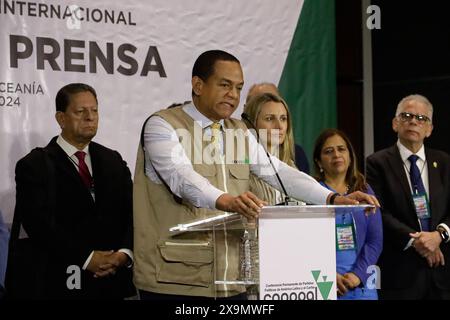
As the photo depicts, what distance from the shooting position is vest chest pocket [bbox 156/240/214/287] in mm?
3479

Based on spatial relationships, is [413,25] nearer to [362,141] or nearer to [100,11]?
[362,141]

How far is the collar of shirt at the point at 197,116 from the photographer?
3.73 metres

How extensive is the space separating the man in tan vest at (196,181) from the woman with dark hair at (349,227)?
0.87m

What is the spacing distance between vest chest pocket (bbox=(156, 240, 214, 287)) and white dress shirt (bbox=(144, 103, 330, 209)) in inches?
8.6

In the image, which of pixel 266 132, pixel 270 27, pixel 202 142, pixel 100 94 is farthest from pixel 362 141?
pixel 202 142

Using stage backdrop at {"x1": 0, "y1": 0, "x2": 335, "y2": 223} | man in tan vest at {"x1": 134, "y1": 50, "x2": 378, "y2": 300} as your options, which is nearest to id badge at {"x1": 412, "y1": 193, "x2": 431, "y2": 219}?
stage backdrop at {"x1": 0, "y1": 0, "x2": 335, "y2": 223}

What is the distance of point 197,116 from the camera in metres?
3.76

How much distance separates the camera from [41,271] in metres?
4.13

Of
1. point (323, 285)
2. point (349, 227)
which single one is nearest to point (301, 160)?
point (349, 227)

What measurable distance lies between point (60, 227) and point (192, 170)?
104cm

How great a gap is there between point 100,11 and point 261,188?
54.5 inches

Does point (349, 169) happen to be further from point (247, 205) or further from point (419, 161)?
point (247, 205)

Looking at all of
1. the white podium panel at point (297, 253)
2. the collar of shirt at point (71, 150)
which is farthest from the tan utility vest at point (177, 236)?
the collar of shirt at point (71, 150)
